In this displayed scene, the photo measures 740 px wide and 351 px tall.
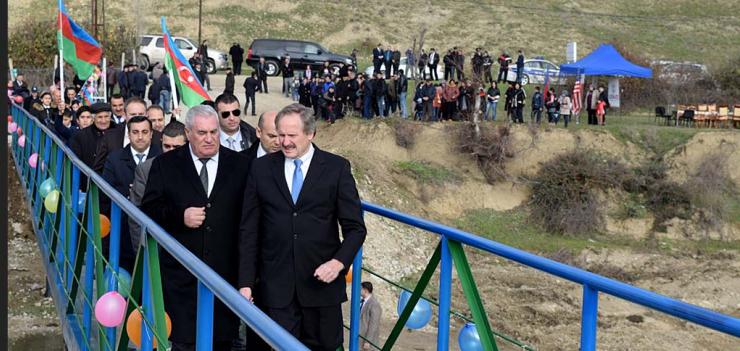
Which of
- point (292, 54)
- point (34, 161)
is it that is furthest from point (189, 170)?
point (292, 54)

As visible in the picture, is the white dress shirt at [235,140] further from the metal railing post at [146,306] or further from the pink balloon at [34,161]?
the pink balloon at [34,161]

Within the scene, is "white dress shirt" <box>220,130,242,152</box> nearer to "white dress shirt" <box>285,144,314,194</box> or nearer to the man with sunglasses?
the man with sunglasses

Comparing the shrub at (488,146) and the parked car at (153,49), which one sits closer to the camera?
the shrub at (488,146)

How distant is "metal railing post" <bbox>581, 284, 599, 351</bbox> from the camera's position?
11.9ft

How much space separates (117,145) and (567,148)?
75.9 ft

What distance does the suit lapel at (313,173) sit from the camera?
4848 mm

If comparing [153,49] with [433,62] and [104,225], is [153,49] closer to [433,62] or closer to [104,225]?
[433,62]

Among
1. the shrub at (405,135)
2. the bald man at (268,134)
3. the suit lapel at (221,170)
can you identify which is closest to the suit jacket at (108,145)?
the bald man at (268,134)

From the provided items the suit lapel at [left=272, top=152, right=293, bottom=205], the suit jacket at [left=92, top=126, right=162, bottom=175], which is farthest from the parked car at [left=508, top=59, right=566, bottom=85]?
the suit lapel at [left=272, top=152, right=293, bottom=205]

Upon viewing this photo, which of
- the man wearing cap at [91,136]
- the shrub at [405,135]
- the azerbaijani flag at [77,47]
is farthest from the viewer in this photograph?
the shrub at [405,135]

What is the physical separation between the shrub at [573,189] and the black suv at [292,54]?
13050mm

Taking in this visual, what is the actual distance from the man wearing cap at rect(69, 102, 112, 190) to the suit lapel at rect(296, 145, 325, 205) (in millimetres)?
4635

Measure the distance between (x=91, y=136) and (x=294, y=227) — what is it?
4871mm

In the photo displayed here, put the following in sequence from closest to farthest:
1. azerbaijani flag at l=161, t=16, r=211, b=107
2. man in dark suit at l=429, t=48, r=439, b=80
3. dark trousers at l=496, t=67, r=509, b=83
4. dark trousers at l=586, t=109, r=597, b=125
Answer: azerbaijani flag at l=161, t=16, r=211, b=107 < dark trousers at l=586, t=109, r=597, b=125 < man in dark suit at l=429, t=48, r=439, b=80 < dark trousers at l=496, t=67, r=509, b=83
